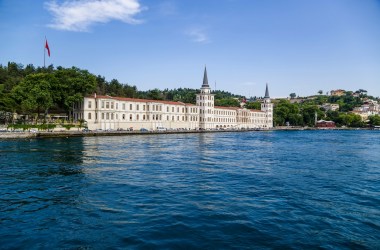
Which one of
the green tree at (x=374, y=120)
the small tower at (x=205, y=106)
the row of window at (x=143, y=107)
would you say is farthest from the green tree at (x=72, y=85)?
the green tree at (x=374, y=120)

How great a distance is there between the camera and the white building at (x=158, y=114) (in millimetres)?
76125

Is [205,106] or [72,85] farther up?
[72,85]

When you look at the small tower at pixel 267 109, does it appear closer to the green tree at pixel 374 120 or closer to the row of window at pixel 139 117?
the row of window at pixel 139 117

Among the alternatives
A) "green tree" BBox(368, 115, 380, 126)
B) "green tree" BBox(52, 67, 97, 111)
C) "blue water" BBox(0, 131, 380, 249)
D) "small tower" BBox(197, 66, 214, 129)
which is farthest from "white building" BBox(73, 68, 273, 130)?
"green tree" BBox(368, 115, 380, 126)

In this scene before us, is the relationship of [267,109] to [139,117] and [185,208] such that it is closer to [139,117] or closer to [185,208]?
[139,117]

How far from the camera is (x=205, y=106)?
368 feet

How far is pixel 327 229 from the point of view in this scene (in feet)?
38.5

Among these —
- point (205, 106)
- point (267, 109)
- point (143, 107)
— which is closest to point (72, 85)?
point (143, 107)

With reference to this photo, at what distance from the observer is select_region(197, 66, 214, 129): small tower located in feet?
365

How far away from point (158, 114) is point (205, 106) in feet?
80.8

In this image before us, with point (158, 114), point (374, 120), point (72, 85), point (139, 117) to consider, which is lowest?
point (374, 120)

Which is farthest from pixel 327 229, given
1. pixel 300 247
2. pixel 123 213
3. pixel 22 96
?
pixel 22 96

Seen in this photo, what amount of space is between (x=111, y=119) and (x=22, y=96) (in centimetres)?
2083

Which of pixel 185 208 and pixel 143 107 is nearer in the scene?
pixel 185 208
